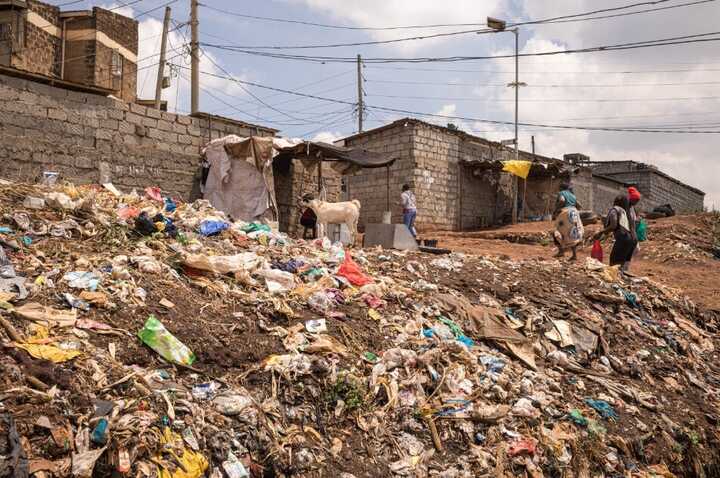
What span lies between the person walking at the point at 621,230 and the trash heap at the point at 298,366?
144 cm

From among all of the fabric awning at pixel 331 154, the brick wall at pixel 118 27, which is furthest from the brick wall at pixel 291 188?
the brick wall at pixel 118 27

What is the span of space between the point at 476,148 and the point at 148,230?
13.7 meters

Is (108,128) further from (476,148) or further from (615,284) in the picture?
(476,148)

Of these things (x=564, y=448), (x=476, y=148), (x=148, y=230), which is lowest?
(x=564, y=448)

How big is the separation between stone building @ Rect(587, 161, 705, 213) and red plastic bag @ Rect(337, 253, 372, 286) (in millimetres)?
22741

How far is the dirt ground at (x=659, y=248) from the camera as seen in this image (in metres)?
9.84

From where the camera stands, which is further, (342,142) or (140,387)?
(342,142)

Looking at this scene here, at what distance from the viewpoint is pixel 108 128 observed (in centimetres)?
880

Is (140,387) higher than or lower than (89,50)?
lower

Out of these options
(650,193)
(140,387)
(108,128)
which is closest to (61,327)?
(140,387)

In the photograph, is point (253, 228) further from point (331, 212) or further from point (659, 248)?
point (659, 248)

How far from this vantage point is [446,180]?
16.2 m

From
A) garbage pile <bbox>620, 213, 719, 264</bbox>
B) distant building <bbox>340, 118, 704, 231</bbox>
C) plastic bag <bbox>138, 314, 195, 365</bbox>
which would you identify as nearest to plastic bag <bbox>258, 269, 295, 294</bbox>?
plastic bag <bbox>138, 314, 195, 365</bbox>

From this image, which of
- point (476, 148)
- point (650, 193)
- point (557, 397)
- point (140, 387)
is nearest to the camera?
point (140, 387)
